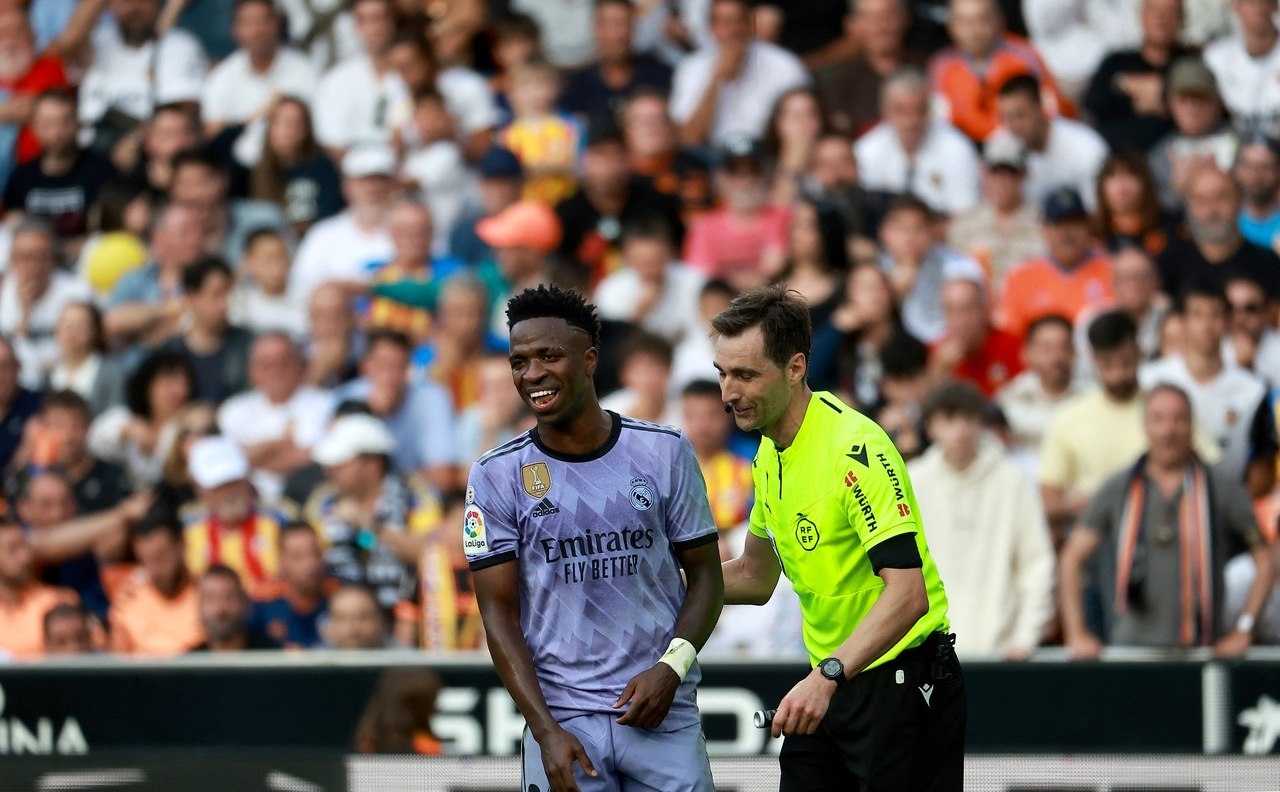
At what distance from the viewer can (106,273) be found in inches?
485

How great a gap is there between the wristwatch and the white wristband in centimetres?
38

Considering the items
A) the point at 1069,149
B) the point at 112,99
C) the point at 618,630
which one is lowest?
the point at 618,630

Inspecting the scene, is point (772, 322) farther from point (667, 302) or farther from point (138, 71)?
point (138, 71)

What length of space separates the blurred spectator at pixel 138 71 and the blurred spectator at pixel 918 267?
18.3 feet

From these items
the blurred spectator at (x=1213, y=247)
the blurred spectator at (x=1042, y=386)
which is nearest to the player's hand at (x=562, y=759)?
the blurred spectator at (x=1042, y=386)

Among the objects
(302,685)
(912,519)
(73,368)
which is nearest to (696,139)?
(73,368)

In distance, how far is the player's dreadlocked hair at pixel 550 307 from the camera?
5.38 meters

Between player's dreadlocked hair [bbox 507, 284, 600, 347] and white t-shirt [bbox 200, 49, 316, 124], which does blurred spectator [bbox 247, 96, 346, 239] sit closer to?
white t-shirt [bbox 200, 49, 316, 124]

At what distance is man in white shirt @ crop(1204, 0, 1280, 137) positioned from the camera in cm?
1138

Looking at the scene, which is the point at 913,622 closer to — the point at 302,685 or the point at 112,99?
the point at 302,685

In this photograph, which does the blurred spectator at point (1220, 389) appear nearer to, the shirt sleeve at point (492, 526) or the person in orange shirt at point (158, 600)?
the shirt sleeve at point (492, 526)

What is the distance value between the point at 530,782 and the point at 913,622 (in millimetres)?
1209

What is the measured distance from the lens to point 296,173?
41.0 ft

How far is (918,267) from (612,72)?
301 cm
